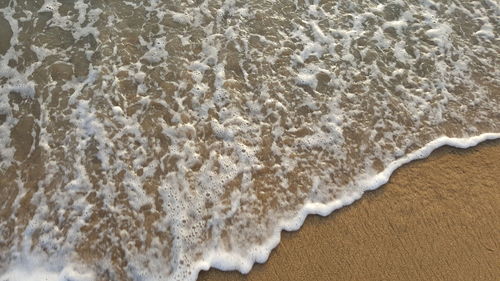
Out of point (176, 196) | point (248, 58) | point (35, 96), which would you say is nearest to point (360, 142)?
point (248, 58)

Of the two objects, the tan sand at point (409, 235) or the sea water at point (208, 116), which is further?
the sea water at point (208, 116)

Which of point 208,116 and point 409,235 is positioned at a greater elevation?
point 208,116

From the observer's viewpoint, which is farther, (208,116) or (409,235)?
(208,116)

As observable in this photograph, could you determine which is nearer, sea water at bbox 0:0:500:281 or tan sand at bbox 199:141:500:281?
tan sand at bbox 199:141:500:281

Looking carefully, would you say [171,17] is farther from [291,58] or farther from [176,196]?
[176,196]
